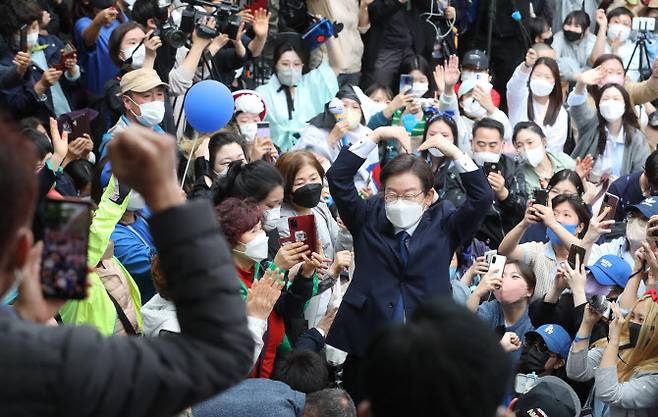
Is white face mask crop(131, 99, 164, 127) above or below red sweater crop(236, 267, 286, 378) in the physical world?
above

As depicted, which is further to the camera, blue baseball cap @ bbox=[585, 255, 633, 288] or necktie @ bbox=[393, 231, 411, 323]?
blue baseball cap @ bbox=[585, 255, 633, 288]

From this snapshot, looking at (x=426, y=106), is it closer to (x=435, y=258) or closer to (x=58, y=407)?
(x=435, y=258)

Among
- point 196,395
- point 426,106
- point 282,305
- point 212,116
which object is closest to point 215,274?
point 196,395

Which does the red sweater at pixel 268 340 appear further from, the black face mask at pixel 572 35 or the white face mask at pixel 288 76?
the black face mask at pixel 572 35

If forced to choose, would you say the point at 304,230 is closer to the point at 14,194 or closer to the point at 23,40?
the point at 14,194

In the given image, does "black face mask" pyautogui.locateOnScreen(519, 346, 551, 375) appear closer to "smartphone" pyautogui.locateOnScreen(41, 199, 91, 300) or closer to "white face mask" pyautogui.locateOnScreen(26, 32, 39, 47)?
"smartphone" pyautogui.locateOnScreen(41, 199, 91, 300)

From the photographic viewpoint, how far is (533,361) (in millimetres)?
4797

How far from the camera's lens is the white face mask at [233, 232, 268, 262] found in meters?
Answer: 4.30

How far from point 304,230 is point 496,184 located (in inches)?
91.9

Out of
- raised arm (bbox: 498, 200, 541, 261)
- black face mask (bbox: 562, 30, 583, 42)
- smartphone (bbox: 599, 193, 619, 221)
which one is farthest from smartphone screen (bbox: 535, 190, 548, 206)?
black face mask (bbox: 562, 30, 583, 42)

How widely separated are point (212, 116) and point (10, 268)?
4452mm

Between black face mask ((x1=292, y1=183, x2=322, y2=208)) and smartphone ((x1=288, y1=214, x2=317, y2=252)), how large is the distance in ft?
2.59

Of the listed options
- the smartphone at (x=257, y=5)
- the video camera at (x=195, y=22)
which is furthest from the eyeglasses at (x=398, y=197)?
the smartphone at (x=257, y=5)

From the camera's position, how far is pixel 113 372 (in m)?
1.45
